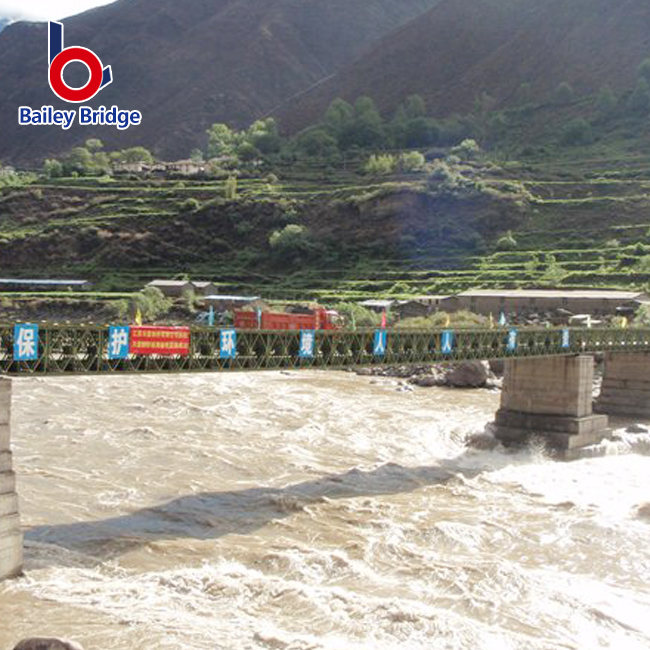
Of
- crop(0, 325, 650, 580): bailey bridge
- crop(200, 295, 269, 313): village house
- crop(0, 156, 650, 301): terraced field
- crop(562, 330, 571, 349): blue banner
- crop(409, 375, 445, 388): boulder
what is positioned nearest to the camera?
crop(0, 325, 650, 580): bailey bridge

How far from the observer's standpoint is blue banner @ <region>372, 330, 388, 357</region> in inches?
1375

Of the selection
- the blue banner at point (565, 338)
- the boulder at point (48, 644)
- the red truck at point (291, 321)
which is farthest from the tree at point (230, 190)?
the boulder at point (48, 644)

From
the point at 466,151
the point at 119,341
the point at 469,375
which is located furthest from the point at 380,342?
the point at 466,151

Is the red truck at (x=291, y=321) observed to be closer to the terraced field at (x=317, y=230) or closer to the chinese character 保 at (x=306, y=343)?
the chinese character 保 at (x=306, y=343)

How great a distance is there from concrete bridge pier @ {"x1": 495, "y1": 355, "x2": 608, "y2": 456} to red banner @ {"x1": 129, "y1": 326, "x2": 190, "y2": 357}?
20727 millimetres

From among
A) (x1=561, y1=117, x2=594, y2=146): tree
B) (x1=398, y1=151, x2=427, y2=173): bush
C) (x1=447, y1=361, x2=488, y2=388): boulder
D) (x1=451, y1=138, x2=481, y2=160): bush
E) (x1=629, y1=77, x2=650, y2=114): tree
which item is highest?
(x1=629, y1=77, x2=650, y2=114): tree

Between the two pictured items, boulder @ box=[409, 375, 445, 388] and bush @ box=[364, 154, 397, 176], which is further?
bush @ box=[364, 154, 397, 176]

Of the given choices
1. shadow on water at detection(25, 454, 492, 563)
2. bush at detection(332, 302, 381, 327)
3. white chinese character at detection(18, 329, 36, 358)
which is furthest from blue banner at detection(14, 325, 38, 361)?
bush at detection(332, 302, 381, 327)

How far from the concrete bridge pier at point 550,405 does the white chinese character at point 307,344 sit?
48.6 feet

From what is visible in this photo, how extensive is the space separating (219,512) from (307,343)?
21.8ft

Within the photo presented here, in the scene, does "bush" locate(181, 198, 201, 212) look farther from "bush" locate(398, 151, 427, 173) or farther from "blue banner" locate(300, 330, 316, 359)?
"blue banner" locate(300, 330, 316, 359)

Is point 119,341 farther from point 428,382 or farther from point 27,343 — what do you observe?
point 428,382

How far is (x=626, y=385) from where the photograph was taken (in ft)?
176

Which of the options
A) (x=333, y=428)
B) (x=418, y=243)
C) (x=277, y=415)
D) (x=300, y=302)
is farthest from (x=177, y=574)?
(x=418, y=243)
